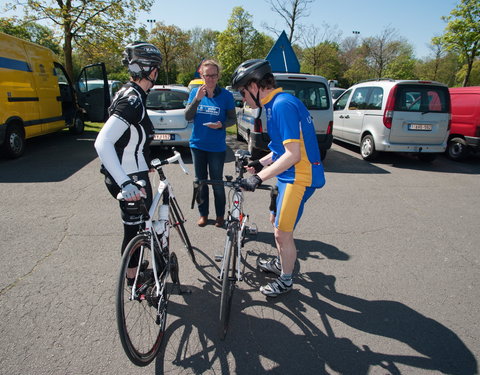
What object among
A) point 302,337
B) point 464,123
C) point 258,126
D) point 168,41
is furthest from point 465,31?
point 168,41

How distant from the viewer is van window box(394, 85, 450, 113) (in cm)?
750

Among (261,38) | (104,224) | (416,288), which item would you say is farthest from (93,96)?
(261,38)

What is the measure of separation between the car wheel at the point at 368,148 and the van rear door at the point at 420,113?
56cm

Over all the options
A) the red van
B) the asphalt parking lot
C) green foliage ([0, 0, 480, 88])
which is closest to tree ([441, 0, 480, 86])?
green foliage ([0, 0, 480, 88])

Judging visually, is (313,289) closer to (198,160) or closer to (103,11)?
(198,160)

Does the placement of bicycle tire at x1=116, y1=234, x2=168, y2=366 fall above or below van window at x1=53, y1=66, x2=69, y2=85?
below

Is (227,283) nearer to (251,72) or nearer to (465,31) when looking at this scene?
(251,72)

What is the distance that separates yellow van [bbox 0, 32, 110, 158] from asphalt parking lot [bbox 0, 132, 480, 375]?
2.41 meters

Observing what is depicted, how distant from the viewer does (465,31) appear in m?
17.0

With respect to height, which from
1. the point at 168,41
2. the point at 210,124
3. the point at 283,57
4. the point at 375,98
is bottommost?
the point at 210,124

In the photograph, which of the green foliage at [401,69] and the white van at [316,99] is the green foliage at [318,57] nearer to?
the green foliage at [401,69]

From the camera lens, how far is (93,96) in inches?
399

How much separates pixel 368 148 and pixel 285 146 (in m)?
6.83

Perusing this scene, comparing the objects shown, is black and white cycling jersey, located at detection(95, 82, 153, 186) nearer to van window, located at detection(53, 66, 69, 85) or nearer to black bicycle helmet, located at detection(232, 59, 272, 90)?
black bicycle helmet, located at detection(232, 59, 272, 90)
